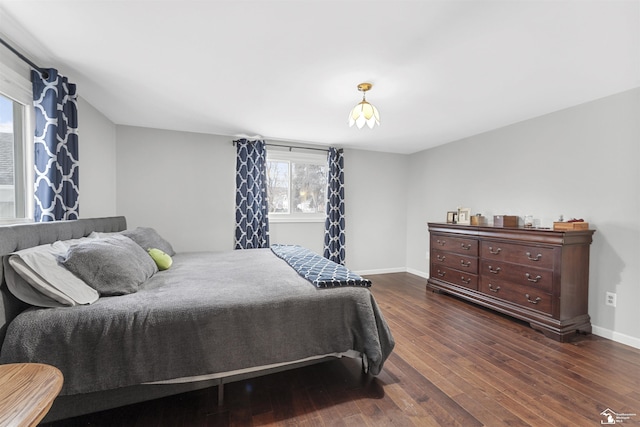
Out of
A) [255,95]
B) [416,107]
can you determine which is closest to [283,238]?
[255,95]

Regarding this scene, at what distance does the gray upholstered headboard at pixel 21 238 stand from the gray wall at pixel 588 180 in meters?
4.48

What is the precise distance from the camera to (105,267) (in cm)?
170

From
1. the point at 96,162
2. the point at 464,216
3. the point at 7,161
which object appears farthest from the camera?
the point at 464,216

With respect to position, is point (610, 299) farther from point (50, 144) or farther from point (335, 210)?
point (50, 144)

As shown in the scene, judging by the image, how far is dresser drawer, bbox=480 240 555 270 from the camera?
267 cm

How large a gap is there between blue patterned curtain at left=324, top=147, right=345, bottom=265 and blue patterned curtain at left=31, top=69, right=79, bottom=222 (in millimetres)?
3265

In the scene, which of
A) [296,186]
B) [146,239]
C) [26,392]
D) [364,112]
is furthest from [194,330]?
[296,186]

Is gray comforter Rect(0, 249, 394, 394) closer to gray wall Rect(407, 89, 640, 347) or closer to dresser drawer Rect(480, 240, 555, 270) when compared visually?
dresser drawer Rect(480, 240, 555, 270)

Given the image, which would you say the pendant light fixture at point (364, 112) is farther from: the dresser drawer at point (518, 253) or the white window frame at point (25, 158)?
the white window frame at point (25, 158)

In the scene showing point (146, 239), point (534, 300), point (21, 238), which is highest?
point (21, 238)

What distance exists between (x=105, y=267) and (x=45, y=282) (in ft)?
0.95

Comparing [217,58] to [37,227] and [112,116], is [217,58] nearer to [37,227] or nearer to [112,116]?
[37,227]

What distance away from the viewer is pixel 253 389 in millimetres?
1852

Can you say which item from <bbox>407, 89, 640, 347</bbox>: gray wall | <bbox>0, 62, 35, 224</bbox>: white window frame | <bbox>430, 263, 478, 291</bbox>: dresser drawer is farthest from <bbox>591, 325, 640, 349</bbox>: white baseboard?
<bbox>0, 62, 35, 224</bbox>: white window frame
